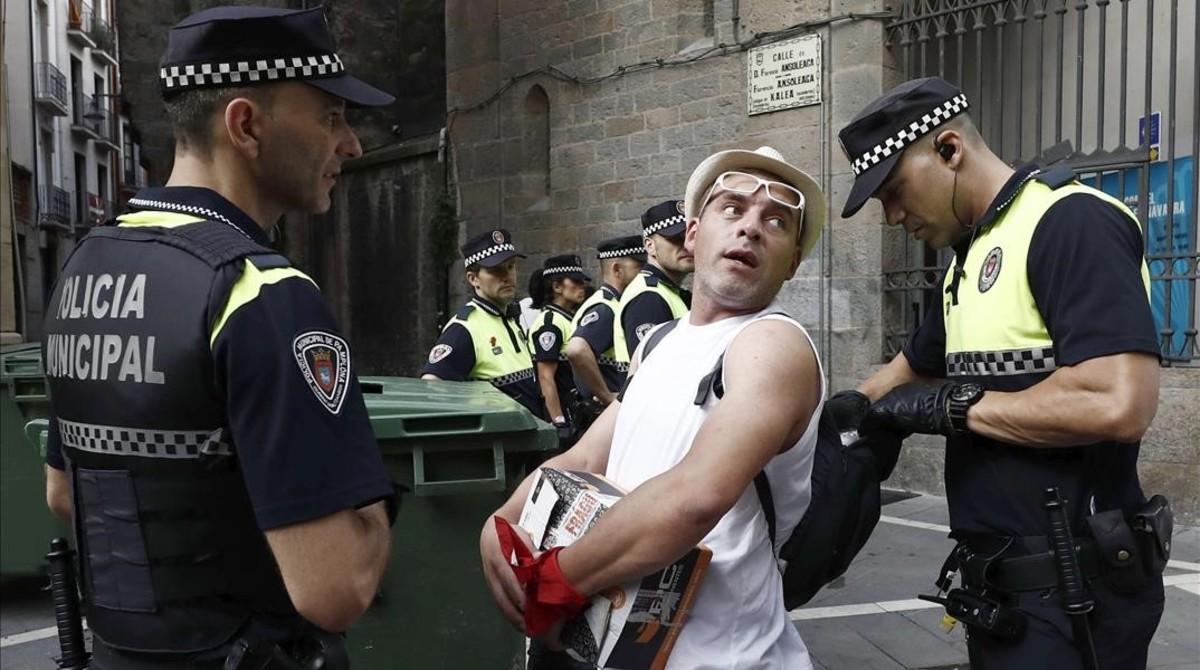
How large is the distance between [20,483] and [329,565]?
447cm

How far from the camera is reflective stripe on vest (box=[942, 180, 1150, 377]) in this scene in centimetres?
224

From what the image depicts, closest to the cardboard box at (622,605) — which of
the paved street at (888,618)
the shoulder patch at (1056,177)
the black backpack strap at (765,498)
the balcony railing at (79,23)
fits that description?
the black backpack strap at (765,498)

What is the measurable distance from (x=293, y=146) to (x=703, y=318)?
2.78 ft

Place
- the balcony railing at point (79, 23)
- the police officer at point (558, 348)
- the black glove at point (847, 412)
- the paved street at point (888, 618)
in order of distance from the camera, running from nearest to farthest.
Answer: the black glove at point (847, 412), the paved street at point (888, 618), the police officer at point (558, 348), the balcony railing at point (79, 23)

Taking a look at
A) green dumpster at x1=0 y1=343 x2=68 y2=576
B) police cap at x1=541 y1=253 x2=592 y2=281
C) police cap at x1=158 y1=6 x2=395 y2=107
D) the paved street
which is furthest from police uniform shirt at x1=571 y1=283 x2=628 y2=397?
police cap at x1=158 y1=6 x2=395 y2=107

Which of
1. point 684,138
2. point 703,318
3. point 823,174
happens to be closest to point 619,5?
point 684,138

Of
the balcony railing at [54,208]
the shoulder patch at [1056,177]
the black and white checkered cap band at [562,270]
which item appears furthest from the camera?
the balcony railing at [54,208]

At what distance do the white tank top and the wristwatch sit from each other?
0.58m

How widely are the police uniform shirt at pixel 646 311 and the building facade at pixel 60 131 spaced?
20509 mm

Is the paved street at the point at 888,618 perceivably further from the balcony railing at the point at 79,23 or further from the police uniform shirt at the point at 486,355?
the balcony railing at the point at 79,23

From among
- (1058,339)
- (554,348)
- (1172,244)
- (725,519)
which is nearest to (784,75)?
(554,348)

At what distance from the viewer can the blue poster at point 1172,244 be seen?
6.20m

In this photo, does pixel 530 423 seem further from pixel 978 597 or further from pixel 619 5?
pixel 619 5

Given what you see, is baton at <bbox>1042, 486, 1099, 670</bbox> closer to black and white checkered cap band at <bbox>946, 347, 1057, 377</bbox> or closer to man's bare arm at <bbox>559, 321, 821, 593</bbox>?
black and white checkered cap band at <bbox>946, 347, 1057, 377</bbox>
